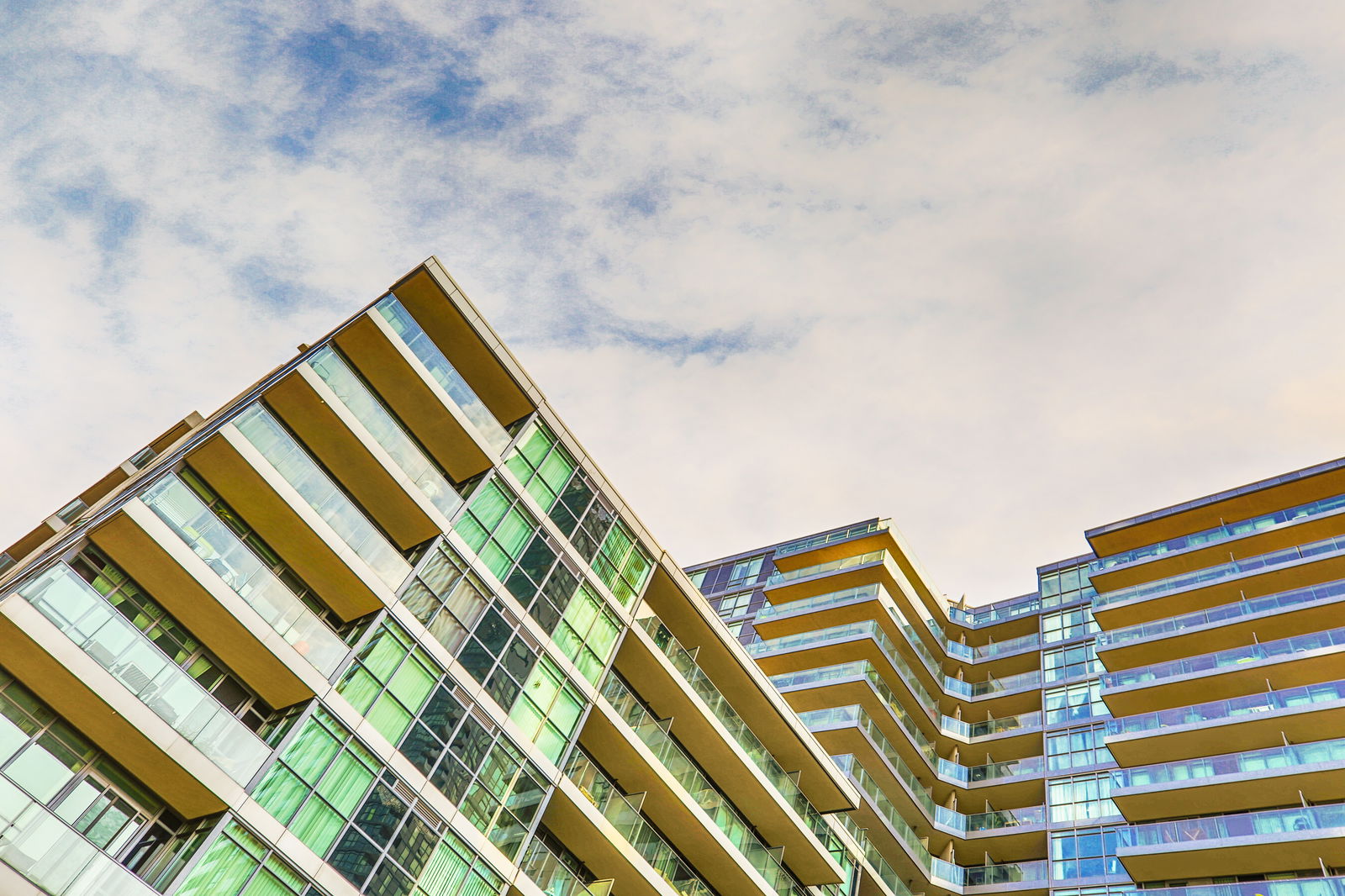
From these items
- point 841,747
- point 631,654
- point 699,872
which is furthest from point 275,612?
point 841,747

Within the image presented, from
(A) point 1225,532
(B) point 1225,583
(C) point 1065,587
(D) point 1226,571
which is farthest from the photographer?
(C) point 1065,587

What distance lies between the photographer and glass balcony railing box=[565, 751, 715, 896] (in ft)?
77.5

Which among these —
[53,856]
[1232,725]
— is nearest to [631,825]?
[53,856]

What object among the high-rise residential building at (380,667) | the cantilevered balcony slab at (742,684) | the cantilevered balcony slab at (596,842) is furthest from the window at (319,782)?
the cantilevered balcony slab at (742,684)

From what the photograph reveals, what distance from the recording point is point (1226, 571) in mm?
38719

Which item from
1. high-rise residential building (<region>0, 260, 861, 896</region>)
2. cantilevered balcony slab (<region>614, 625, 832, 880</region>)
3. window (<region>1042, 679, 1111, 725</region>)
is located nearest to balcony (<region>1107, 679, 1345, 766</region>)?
window (<region>1042, 679, 1111, 725</region>)

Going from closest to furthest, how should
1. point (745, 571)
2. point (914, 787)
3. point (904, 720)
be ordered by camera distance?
point (914, 787), point (904, 720), point (745, 571)

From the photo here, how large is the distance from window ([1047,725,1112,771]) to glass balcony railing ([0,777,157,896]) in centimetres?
3311

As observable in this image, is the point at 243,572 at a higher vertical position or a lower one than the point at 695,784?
lower

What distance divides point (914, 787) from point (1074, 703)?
7.92 meters

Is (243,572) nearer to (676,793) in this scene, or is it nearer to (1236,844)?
(676,793)

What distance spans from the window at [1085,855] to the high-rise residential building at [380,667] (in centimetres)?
878

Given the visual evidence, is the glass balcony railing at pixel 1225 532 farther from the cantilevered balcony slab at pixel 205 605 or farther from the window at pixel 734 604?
the cantilevered balcony slab at pixel 205 605

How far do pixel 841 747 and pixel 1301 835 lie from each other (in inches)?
588
